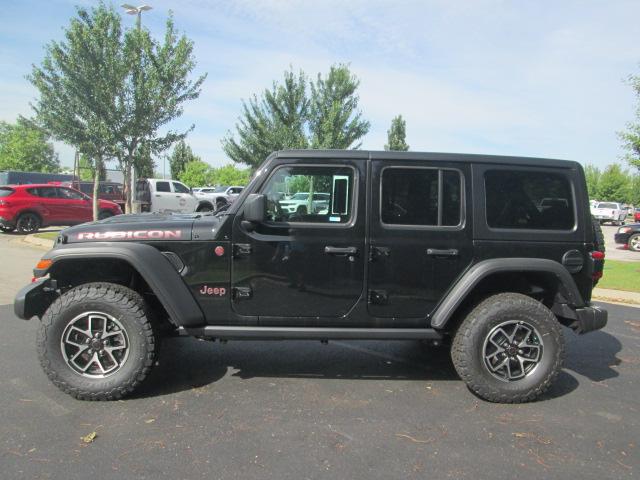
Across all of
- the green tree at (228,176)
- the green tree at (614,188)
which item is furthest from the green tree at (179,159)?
the green tree at (614,188)

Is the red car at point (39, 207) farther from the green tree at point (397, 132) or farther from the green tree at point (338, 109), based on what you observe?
the green tree at point (397, 132)

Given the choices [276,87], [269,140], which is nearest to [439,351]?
[269,140]

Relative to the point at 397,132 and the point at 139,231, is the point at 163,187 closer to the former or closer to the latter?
the point at 139,231

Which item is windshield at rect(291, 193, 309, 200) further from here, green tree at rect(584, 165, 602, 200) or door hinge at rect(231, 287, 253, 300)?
green tree at rect(584, 165, 602, 200)

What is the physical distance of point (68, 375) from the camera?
11.1ft

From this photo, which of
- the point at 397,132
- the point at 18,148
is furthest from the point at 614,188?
the point at 18,148

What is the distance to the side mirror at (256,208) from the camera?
3.33m

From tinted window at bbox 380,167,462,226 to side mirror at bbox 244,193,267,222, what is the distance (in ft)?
3.19

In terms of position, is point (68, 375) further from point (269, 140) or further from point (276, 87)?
point (276, 87)

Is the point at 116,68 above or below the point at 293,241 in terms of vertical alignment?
above

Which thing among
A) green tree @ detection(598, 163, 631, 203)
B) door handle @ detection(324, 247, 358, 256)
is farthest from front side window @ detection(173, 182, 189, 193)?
green tree @ detection(598, 163, 631, 203)

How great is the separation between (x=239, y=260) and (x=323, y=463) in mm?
1540

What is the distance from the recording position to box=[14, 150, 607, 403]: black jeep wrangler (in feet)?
11.1

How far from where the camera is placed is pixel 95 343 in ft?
11.2
